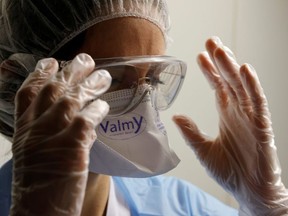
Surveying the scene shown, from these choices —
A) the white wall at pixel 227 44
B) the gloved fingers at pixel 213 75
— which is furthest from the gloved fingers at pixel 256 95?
the white wall at pixel 227 44

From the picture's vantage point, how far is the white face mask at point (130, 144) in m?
0.91

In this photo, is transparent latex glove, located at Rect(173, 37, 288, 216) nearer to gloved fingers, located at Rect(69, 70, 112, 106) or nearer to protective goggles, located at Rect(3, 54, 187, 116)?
protective goggles, located at Rect(3, 54, 187, 116)

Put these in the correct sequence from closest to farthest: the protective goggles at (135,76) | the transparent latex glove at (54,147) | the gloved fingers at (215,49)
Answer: the transparent latex glove at (54,147) < the protective goggles at (135,76) < the gloved fingers at (215,49)

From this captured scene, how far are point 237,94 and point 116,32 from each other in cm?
33

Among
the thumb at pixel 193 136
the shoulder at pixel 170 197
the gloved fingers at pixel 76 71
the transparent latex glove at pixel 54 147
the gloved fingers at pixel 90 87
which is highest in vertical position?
the gloved fingers at pixel 76 71

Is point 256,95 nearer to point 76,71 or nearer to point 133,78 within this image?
point 133,78

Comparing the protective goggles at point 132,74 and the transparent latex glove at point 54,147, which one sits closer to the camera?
the transparent latex glove at point 54,147

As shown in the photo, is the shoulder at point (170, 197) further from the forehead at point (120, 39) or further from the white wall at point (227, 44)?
the forehead at point (120, 39)

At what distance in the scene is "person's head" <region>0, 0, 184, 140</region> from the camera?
88 cm

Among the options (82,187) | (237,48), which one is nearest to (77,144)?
(82,187)

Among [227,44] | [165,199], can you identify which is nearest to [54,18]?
[165,199]

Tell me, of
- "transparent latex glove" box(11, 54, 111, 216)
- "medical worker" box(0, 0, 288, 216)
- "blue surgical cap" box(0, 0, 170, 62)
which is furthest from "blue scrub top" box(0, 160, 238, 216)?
"transparent latex glove" box(11, 54, 111, 216)

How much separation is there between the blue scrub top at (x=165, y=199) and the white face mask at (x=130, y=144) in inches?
10.6

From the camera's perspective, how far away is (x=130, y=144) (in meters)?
0.92
